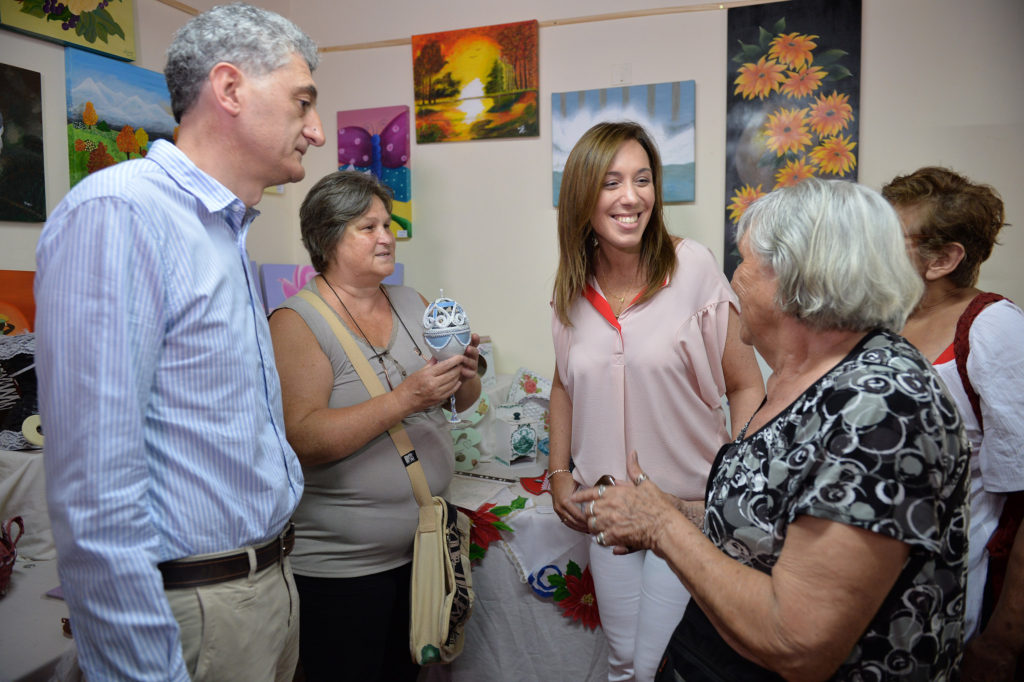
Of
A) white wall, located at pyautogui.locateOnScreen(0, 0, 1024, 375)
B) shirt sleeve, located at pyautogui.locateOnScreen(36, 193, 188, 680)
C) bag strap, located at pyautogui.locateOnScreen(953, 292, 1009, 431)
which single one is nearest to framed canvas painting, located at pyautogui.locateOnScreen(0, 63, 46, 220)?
white wall, located at pyautogui.locateOnScreen(0, 0, 1024, 375)

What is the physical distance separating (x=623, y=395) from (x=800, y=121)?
56.5 inches

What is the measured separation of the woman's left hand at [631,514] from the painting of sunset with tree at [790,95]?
5.54ft

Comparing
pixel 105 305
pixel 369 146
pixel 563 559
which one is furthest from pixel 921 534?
pixel 369 146

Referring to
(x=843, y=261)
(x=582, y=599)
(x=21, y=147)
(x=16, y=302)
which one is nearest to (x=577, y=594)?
(x=582, y=599)

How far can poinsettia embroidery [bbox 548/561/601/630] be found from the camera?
2.12m

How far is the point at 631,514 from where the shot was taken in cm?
116

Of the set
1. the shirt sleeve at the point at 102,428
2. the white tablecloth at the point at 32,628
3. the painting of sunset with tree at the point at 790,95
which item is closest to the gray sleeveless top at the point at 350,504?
the white tablecloth at the point at 32,628

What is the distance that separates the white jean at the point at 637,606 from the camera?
5.03 ft

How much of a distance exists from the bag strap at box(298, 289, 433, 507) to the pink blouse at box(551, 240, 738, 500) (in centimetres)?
45

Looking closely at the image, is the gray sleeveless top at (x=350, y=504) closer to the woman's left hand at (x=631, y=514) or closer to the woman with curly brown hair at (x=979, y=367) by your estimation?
the woman's left hand at (x=631, y=514)

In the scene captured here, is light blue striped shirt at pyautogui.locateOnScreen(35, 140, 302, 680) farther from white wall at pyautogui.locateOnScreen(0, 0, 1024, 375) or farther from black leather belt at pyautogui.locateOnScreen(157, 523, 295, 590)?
white wall at pyautogui.locateOnScreen(0, 0, 1024, 375)

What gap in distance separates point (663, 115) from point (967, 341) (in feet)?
5.12

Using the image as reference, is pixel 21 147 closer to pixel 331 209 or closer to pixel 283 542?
pixel 331 209

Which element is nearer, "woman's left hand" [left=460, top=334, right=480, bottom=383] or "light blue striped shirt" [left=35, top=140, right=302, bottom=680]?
"light blue striped shirt" [left=35, top=140, right=302, bottom=680]
